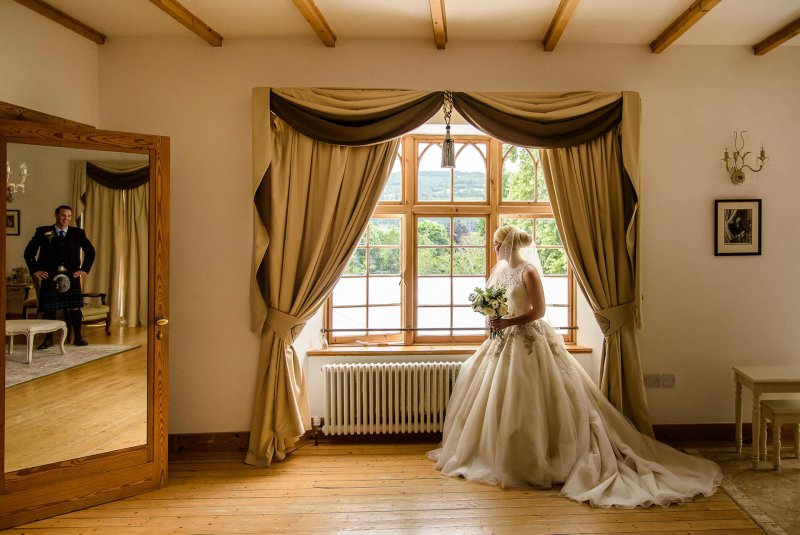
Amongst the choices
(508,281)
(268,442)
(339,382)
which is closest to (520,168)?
(508,281)

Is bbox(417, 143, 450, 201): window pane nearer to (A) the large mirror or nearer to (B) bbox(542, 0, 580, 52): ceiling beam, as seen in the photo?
(B) bbox(542, 0, 580, 52): ceiling beam

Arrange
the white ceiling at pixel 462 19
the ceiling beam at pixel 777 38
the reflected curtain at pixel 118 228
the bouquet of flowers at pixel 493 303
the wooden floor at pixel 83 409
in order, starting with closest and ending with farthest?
the wooden floor at pixel 83 409, the reflected curtain at pixel 118 228, the white ceiling at pixel 462 19, the bouquet of flowers at pixel 493 303, the ceiling beam at pixel 777 38

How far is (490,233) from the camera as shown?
388 cm

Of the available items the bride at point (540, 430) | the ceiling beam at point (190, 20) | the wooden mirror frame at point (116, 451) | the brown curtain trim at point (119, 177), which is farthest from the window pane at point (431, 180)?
the brown curtain trim at point (119, 177)

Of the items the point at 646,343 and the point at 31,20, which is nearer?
the point at 31,20

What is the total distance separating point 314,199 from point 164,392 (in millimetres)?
1593

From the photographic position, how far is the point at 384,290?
3.86 metres

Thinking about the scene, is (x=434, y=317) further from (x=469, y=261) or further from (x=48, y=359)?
(x=48, y=359)

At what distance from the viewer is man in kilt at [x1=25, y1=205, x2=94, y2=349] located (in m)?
2.60

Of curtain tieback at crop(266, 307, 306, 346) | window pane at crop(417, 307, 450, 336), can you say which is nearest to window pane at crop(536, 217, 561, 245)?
window pane at crop(417, 307, 450, 336)

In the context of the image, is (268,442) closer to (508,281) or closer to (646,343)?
(508,281)

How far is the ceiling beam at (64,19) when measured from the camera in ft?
9.36

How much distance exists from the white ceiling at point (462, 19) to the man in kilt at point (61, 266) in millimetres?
1407

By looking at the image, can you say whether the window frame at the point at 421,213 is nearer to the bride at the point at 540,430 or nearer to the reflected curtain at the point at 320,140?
the reflected curtain at the point at 320,140
